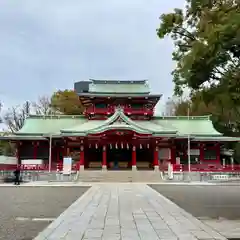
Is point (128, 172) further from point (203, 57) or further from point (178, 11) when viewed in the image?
point (203, 57)

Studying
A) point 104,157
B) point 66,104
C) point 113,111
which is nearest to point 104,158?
point 104,157

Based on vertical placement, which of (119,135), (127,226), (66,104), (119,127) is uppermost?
(66,104)

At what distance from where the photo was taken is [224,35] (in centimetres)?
967

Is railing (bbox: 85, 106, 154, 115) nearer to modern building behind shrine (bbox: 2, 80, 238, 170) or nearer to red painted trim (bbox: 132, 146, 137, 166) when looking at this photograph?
modern building behind shrine (bbox: 2, 80, 238, 170)

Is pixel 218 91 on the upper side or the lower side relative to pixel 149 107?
lower

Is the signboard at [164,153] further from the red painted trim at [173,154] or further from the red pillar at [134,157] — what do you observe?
the red pillar at [134,157]

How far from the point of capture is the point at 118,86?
4528 cm

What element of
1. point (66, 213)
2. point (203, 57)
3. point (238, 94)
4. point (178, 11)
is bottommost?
point (66, 213)

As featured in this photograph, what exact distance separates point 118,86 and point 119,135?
936cm

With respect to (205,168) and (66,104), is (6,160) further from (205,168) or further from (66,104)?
(66,104)

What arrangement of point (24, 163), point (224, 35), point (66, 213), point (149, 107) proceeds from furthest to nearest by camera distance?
1. point (149, 107)
2. point (24, 163)
3. point (66, 213)
4. point (224, 35)

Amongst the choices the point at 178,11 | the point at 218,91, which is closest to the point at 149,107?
the point at 178,11

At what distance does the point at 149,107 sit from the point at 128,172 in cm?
1082

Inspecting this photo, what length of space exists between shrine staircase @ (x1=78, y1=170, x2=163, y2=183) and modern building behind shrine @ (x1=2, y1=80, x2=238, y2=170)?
154 centimetres
